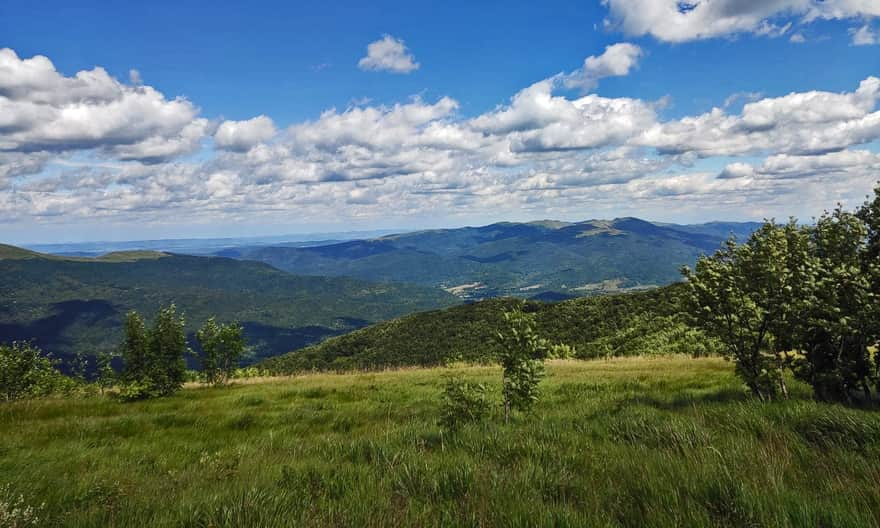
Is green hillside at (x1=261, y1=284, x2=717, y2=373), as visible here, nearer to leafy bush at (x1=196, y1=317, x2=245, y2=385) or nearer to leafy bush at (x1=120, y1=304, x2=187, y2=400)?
leafy bush at (x1=196, y1=317, x2=245, y2=385)

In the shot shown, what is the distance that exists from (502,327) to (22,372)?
79.5 ft

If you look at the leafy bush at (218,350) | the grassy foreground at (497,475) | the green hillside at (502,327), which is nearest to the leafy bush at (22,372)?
the leafy bush at (218,350)

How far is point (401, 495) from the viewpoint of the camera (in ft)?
15.4

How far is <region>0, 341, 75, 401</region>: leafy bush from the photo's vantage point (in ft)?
66.6

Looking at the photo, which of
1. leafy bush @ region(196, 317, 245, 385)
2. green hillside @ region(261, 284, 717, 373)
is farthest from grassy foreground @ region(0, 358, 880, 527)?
leafy bush @ region(196, 317, 245, 385)

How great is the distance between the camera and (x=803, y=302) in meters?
9.73

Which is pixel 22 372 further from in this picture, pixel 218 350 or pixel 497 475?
pixel 497 475

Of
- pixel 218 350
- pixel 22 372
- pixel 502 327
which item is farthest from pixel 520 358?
pixel 22 372

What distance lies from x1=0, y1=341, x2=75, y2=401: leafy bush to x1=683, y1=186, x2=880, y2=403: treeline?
87.1ft

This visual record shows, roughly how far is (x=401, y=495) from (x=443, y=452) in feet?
6.48

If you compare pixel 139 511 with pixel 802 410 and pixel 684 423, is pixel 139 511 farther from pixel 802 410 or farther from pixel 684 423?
pixel 802 410

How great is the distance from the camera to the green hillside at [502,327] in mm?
54375

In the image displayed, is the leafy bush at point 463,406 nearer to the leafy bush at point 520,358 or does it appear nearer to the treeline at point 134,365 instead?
the leafy bush at point 520,358

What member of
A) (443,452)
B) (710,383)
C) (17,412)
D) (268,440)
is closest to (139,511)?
(443,452)
